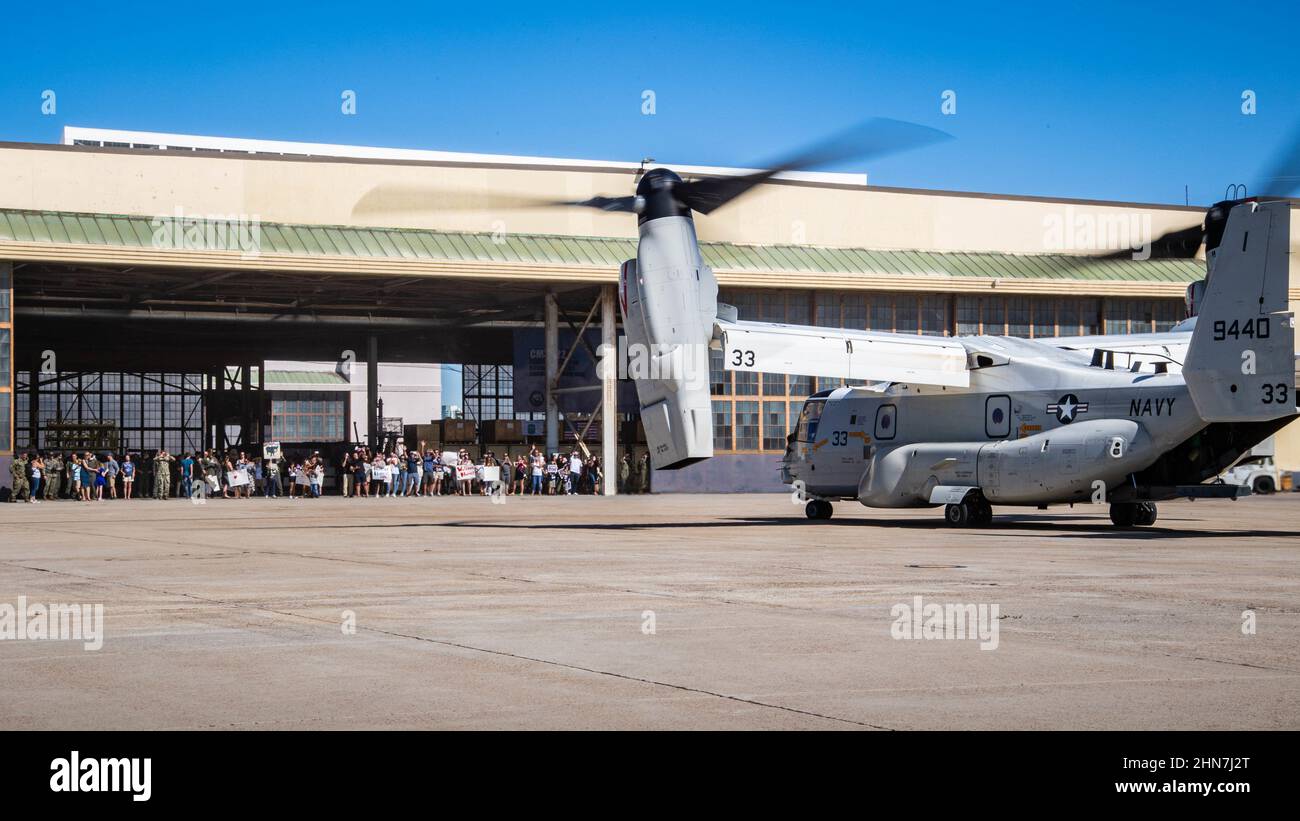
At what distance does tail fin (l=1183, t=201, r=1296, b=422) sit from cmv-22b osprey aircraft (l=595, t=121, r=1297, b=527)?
21 mm

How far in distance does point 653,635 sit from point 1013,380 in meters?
16.9

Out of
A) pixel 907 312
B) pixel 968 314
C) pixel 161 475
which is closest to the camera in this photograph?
pixel 161 475

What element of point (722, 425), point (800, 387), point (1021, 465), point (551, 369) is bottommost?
point (1021, 465)

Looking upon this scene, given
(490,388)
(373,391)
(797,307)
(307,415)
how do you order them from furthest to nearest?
(307,415) < (490,388) < (373,391) < (797,307)

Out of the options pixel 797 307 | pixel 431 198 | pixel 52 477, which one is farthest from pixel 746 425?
pixel 52 477

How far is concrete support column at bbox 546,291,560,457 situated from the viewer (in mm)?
50219

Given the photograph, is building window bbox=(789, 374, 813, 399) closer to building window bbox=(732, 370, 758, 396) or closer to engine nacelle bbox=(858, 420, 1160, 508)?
building window bbox=(732, 370, 758, 396)

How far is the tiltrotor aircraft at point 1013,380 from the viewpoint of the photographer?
20516 millimetres

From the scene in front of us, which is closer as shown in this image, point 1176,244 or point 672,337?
point 672,337

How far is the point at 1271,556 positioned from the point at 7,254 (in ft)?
118

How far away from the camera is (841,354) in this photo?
24922 mm

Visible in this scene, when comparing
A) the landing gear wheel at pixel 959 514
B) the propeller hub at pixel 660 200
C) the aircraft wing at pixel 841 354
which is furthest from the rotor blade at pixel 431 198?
the landing gear wheel at pixel 959 514

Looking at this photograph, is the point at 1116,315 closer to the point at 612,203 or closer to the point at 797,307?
the point at 797,307
